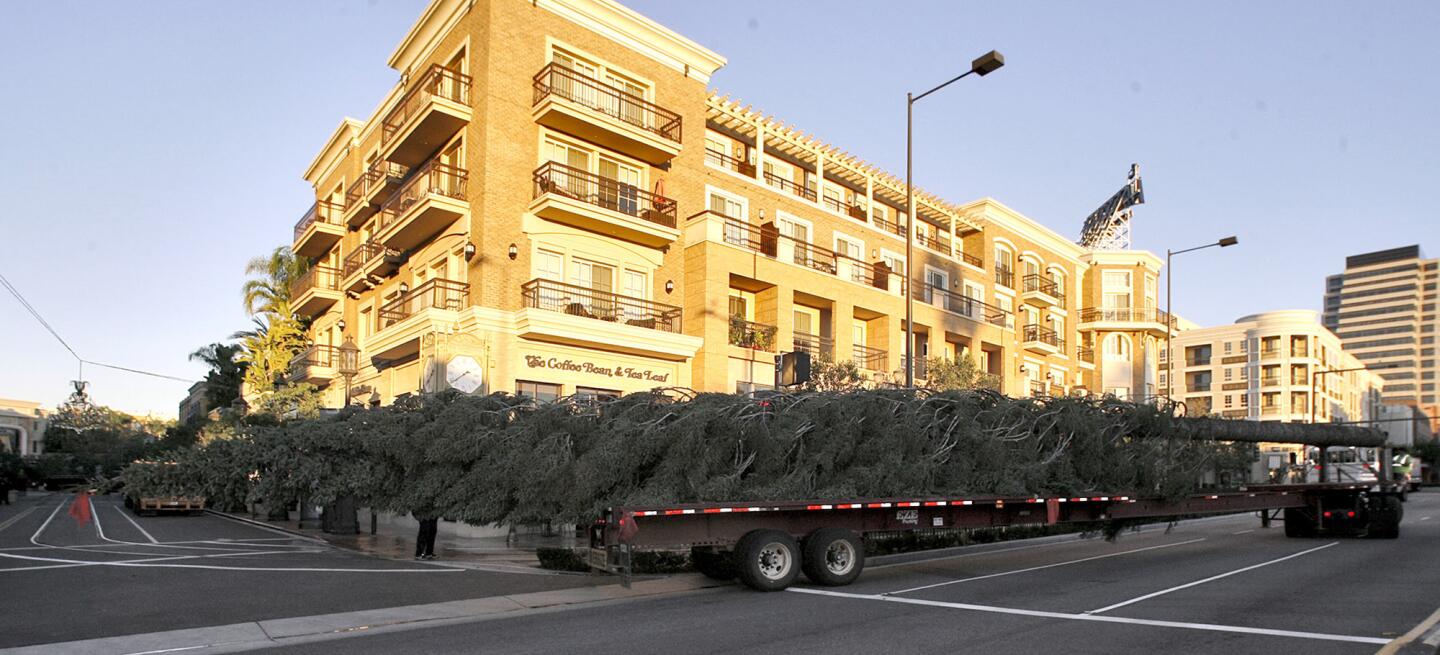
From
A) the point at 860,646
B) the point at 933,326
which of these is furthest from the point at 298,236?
the point at 860,646

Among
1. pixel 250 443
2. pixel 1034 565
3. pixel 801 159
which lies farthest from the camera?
pixel 801 159

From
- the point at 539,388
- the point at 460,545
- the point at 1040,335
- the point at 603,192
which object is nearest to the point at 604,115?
the point at 603,192

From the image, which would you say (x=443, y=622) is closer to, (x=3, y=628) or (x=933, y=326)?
(x=3, y=628)

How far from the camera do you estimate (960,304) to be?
4244 cm

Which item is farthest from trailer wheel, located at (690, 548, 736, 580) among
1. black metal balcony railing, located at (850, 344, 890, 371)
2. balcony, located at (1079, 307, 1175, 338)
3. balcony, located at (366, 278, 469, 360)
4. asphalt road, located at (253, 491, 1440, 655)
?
balcony, located at (1079, 307, 1175, 338)

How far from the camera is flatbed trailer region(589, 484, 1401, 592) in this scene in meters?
12.5

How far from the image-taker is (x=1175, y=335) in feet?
297

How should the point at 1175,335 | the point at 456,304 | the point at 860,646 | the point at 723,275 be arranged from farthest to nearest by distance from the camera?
the point at 1175,335, the point at 723,275, the point at 456,304, the point at 860,646

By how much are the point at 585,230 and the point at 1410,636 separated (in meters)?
22.1

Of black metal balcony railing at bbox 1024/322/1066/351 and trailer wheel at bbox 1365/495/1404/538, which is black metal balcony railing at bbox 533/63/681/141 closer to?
trailer wheel at bbox 1365/495/1404/538

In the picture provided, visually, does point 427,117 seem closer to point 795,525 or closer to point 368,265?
point 368,265

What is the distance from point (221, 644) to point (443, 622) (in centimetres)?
236

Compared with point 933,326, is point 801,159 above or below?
above

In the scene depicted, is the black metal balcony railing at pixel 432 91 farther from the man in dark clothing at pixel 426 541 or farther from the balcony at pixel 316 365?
the man in dark clothing at pixel 426 541
